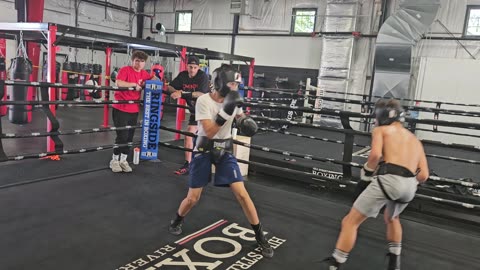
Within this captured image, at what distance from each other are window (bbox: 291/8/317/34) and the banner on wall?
8123 millimetres

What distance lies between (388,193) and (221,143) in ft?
3.57

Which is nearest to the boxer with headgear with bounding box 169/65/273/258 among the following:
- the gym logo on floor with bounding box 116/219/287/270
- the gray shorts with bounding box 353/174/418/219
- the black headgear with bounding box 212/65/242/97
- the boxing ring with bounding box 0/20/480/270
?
the black headgear with bounding box 212/65/242/97

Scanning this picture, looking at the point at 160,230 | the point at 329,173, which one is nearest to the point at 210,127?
the point at 160,230

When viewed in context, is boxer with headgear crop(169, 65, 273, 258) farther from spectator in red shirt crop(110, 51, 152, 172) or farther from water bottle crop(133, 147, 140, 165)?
water bottle crop(133, 147, 140, 165)

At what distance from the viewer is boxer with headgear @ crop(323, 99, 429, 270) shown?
2209 millimetres

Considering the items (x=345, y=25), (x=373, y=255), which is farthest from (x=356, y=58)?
(x=373, y=255)

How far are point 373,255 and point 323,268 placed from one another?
493mm

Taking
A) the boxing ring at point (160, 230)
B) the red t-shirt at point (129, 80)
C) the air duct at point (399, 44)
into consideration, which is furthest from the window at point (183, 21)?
the boxing ring at point (160, 230)

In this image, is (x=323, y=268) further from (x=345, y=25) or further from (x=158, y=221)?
(x=345, y=25)

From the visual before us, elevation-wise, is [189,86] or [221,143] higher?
[189,86]

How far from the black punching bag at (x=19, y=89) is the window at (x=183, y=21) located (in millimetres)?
7550

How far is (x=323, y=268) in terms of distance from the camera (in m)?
2.41

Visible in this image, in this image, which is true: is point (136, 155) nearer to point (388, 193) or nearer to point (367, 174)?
point (367, 174)

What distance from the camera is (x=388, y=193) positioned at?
2.21 metres
